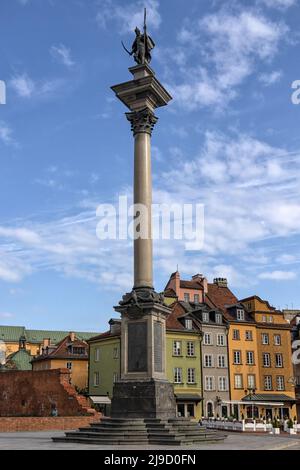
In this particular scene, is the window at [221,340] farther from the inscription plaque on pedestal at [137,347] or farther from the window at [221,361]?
the inscription plaque on pedestal at [137,347]

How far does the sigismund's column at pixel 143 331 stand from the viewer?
22.3 metres

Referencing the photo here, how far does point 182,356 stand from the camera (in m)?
56.7

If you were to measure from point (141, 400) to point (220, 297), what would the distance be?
46.0 meters

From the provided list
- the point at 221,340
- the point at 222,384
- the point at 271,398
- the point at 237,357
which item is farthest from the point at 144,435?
the point at 271,398

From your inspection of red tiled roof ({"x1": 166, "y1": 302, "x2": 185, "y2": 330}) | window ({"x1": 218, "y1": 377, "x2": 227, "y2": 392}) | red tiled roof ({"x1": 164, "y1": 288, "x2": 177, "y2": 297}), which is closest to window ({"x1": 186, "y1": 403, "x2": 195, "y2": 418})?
window ({"x1": 218, "y1": 377, "x2": 227, "y2": 392})

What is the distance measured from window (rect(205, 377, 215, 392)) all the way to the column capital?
1480 inches

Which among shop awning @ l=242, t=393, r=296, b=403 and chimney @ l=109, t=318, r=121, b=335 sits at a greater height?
chimney @ l=109, t=318, r=121, b=335

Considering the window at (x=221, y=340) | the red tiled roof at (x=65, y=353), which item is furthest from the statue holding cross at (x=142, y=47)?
the red tiled roof at (x=65, y=353)

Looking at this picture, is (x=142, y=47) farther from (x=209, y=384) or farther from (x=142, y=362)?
(x=209, y=384)

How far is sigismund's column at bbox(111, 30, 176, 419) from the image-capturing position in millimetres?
22344

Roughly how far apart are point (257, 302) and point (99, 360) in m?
19.0

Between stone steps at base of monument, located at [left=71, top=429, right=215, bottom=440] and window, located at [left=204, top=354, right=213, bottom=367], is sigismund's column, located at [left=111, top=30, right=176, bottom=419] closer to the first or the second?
stone steps at base of monument, located at [left=71, top=429, right=215, bottom=440]

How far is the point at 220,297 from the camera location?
6738 centimetres
